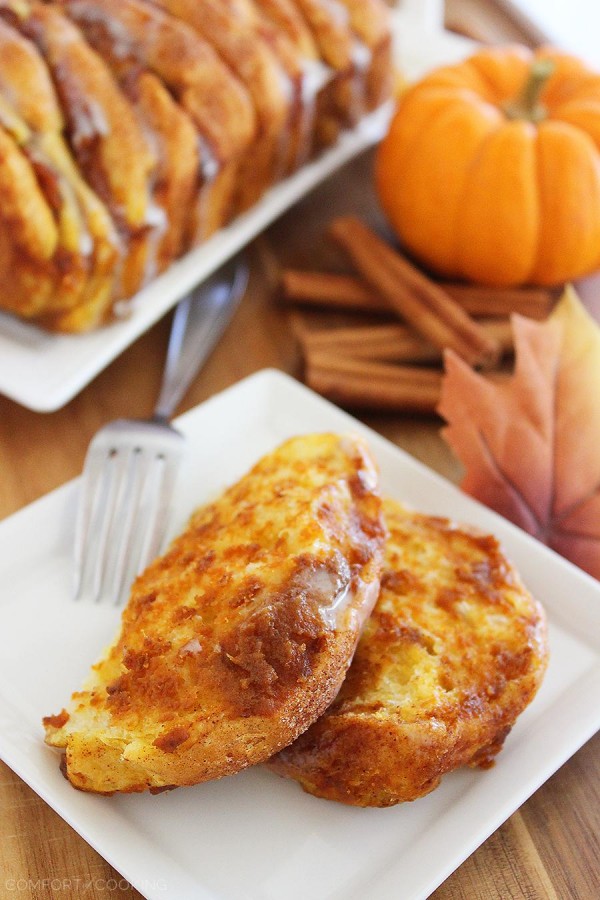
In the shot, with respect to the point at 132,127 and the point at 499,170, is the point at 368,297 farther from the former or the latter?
the point at 132,127

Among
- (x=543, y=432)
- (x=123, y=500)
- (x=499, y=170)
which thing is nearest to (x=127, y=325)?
(x=123, y=500)

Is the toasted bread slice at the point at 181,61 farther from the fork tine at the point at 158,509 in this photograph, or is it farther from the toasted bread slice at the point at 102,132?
the fork tine at the point at 158,509

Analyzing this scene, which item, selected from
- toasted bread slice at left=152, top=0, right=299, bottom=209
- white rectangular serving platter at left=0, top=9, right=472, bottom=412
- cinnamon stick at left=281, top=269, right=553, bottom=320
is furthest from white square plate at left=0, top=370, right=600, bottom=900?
toasted bread slice at left=152, top=0, right=299, bottom=209

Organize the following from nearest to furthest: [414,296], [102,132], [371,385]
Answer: [102,132], [371,385], [414,296]

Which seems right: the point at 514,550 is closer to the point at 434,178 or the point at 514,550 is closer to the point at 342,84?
the point at 434,178

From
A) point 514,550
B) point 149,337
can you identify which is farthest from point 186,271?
point 514,550

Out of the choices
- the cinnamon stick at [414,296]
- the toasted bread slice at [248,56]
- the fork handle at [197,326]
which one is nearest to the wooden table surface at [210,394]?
the fork handle at [197,326]

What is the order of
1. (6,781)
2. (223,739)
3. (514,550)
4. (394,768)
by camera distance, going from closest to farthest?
1. (223,739)
2. (394,768)
3. (6,781)
4. (514,550)
